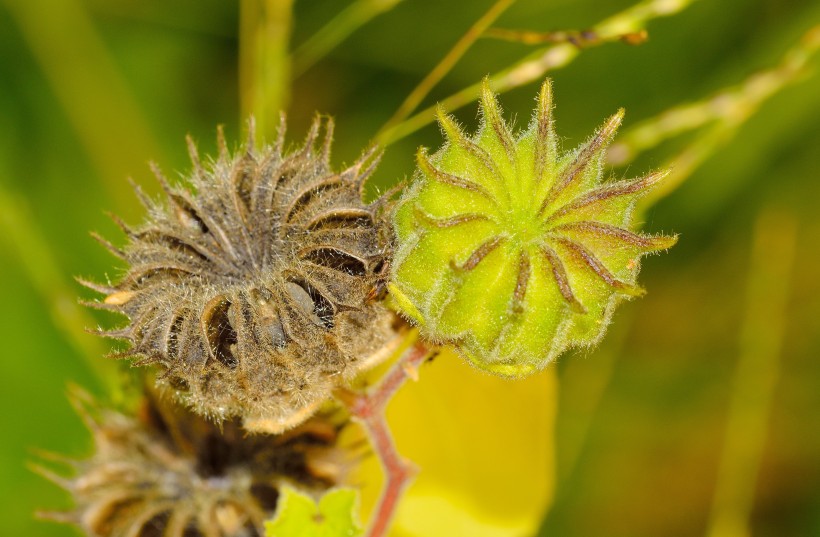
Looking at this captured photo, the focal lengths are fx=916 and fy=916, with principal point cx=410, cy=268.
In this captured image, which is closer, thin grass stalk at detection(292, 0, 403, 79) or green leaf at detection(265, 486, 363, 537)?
green leaf at detection(265, 486, 363, 537)

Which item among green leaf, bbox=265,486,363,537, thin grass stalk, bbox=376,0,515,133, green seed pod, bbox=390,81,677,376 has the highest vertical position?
thin grass stalk, bbox=376,0,515,133

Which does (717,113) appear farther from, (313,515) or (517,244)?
(313,515)

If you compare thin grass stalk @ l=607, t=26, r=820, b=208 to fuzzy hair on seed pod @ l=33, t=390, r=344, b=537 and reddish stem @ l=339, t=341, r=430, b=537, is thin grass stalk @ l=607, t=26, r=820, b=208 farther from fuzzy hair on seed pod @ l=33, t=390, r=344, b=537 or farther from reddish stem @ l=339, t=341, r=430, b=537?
fuzzy hair on seed pod @ l=33, t=390, r=344, b=537

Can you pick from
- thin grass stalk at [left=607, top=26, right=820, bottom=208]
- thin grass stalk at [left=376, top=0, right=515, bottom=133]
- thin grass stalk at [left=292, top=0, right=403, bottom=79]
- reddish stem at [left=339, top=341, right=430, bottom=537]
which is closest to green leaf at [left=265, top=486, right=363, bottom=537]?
reddish stem at [left=339, top=341, right=430, bottom=537]

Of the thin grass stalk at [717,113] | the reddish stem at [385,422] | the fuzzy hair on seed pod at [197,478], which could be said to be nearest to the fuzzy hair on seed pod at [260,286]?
the reddish stem at [385,422]

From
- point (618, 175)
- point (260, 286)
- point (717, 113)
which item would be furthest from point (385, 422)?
point (618, 175)

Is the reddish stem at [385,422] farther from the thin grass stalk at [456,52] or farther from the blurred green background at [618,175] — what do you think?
the blurred green background at [618,175]

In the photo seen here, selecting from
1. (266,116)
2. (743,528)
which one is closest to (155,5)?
(266,116)
